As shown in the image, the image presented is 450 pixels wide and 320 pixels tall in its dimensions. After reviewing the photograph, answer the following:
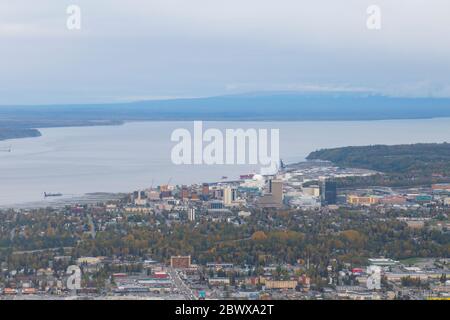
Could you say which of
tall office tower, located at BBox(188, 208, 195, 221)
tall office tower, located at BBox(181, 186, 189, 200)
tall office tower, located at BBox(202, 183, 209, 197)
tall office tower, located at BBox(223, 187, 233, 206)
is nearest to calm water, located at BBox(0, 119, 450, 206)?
tall office tower, located at BBox(181, 186, 189, 200)

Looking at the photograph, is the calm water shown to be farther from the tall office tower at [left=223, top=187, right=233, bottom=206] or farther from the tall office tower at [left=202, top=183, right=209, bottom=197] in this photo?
the tall office tower at [left=223, top=187, right=233, bottom=206]

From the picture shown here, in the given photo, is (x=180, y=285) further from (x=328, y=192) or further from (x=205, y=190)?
(x=328, y=192)

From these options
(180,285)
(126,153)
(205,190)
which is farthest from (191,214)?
(126,153)

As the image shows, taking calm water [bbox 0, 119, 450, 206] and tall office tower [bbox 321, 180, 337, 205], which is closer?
tall office tower [bbox 321, 180, 337, 205]

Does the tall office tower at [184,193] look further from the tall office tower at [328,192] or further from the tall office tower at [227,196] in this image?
the tall office tower at [328,192]

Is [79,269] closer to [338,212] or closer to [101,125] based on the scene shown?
[338,212]
